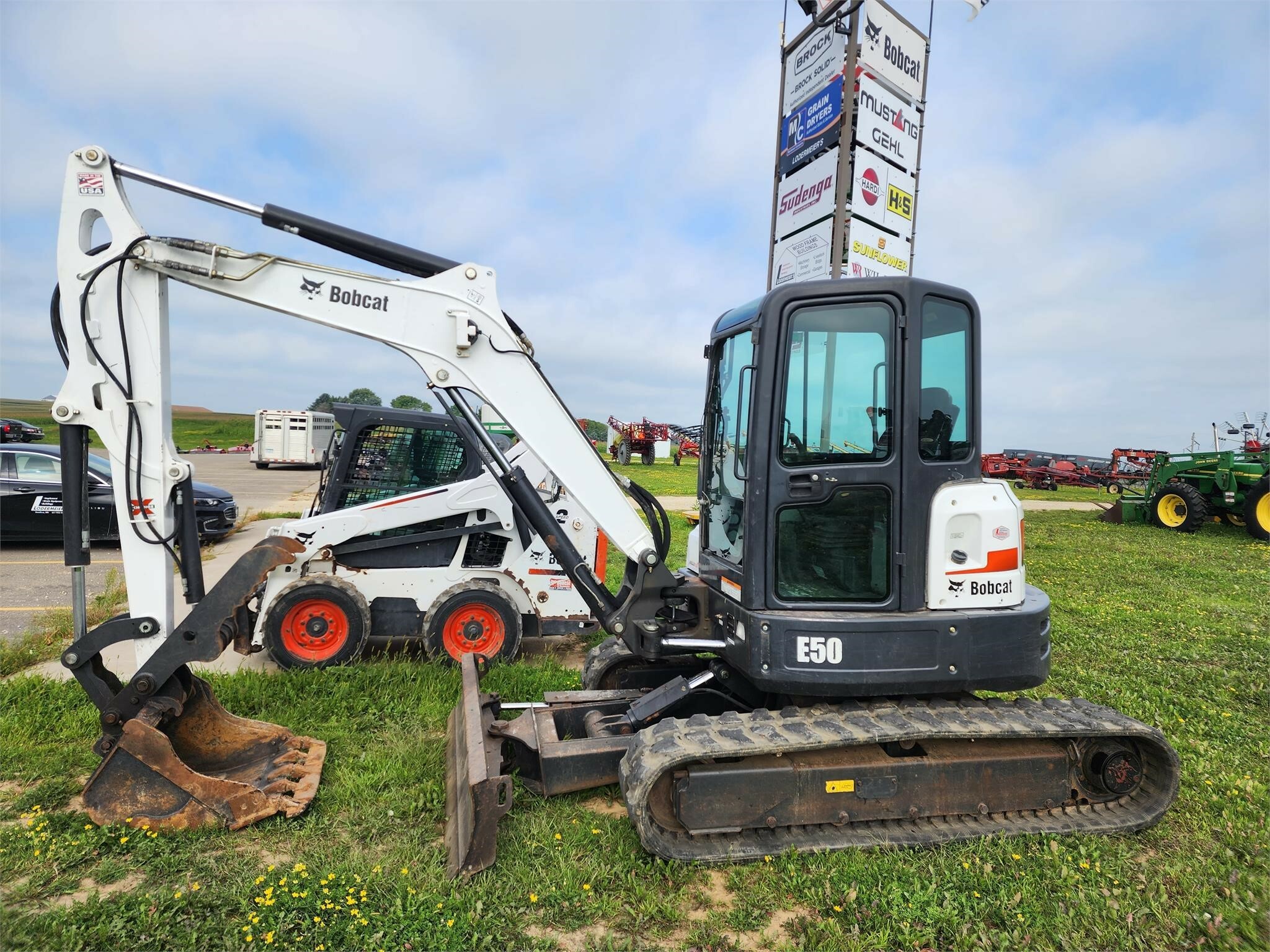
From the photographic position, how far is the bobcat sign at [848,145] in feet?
31.6

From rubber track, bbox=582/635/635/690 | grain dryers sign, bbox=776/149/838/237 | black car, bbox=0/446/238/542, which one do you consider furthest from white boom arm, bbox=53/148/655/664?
black car, bbox=0/446/238/542

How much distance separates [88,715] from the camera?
4977 mm

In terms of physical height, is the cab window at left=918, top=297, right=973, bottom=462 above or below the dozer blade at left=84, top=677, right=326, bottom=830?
→ above

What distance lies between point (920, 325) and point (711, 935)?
10.1ft

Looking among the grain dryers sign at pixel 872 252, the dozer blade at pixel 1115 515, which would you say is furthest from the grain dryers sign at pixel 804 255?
the dozer blade at pixel 1115 515

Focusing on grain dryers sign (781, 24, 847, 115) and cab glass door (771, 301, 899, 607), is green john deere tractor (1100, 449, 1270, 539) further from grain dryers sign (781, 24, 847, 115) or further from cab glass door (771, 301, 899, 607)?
cab glass door (771, 301, 899, 607)

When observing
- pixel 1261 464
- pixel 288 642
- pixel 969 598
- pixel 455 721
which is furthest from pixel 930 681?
pixel 1261 464

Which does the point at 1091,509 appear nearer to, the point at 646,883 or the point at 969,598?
the point at 969,598

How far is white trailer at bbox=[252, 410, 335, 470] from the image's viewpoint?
33.5 metres

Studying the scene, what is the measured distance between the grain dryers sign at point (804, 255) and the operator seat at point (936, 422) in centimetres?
613

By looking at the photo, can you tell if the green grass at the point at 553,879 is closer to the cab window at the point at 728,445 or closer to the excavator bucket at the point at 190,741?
the excavator bucket at the point at 190,741

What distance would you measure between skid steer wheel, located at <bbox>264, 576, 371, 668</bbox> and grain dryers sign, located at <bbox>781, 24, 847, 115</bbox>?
8.97m

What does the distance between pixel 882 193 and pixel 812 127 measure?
1410mm

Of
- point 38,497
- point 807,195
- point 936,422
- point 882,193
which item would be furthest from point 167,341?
point 38,497
